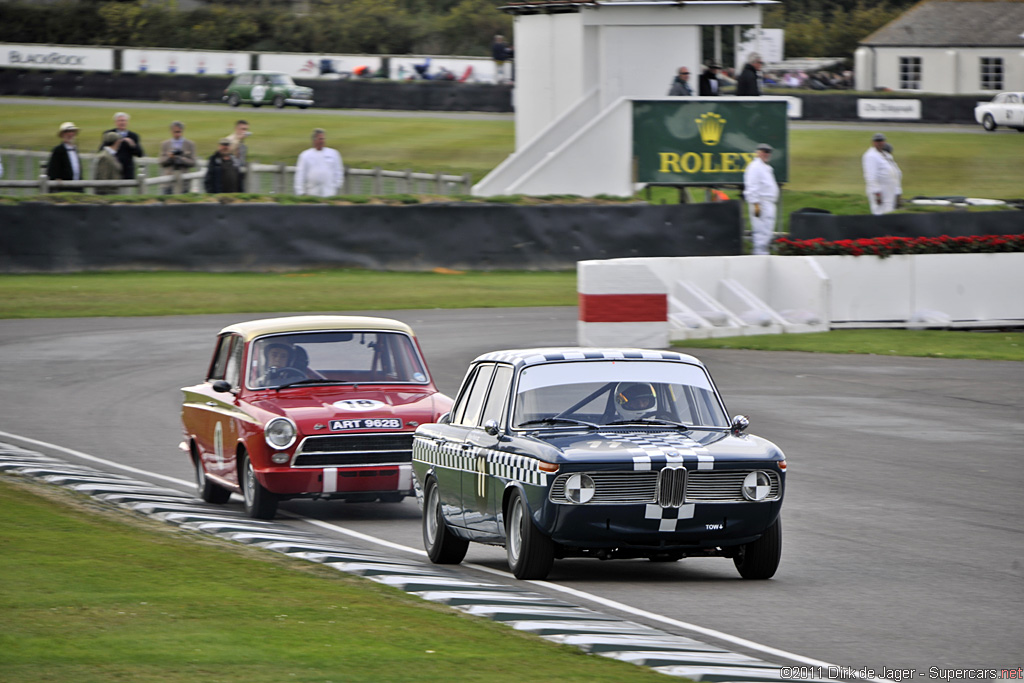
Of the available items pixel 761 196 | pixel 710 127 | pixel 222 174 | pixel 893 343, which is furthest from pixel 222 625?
pixel 710 127

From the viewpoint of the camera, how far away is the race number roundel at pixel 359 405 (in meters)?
12.1

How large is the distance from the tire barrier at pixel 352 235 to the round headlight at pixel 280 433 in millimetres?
17013

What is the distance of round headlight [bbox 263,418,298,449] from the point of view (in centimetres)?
1177

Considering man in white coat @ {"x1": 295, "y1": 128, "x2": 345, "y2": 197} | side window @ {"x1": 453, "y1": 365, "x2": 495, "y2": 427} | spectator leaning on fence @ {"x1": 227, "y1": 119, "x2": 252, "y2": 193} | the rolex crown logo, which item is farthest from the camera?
the rolex crown logo

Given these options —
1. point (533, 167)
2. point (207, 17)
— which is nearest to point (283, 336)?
point (533, 167)

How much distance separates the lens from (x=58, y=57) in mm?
73125

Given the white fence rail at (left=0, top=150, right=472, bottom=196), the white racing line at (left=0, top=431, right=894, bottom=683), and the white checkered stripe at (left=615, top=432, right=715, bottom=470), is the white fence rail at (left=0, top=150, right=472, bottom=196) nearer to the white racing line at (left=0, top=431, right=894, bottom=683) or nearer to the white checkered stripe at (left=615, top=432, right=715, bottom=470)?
A: the white racing line at (left=0, top=431, right=894, bottom=683)

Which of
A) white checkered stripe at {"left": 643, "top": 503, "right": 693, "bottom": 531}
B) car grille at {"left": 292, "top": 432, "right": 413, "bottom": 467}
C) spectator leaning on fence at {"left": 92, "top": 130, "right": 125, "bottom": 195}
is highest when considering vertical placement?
spectator leaning on fence at {"left": 92, "top": 130, "right": 125, "bottom": 195}

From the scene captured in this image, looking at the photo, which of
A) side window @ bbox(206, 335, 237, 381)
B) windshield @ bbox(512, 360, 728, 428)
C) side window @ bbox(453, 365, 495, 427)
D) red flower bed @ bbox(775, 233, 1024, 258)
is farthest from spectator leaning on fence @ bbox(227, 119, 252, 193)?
windshield @ bbox(512, 360, 728, 428)

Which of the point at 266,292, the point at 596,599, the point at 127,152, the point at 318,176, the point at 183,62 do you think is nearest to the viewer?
the point at 596,599

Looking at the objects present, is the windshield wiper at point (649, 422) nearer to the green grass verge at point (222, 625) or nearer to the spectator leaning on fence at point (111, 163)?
the green grass verge at point (222, 625)

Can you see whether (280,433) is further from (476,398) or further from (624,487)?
(624,487)

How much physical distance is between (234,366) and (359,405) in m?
1.45

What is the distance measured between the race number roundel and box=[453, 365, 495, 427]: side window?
1.50 meters
